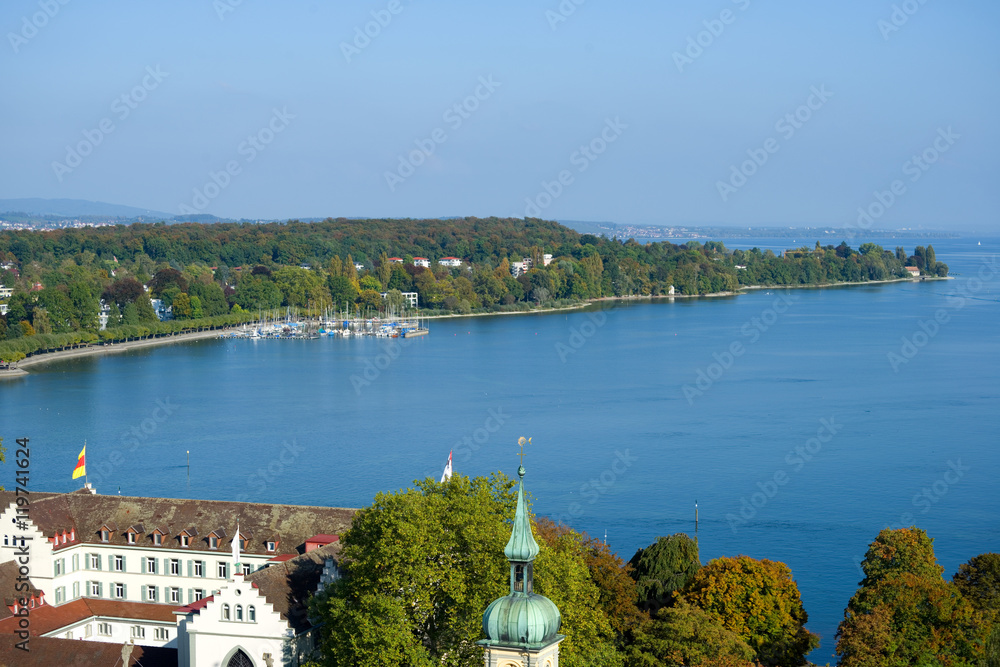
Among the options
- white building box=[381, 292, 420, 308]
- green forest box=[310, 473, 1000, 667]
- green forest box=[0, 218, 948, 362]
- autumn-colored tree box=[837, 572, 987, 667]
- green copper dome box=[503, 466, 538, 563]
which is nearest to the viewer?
green copper dome box=[503, 466, 538, 563]

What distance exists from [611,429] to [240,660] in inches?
1061

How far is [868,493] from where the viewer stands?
3241 centimetres

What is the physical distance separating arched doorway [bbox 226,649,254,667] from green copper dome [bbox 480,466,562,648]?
6673 mm

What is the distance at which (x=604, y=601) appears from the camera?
60.0 ft

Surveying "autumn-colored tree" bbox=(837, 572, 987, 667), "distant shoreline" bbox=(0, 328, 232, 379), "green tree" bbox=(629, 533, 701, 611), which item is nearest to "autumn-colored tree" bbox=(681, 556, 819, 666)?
"green tree" bbox=(629, 533, 701, 611)

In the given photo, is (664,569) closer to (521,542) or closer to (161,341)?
(521,542)

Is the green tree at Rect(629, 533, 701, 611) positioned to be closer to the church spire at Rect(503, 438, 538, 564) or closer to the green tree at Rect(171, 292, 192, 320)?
the church spire at Rect(503, 438, 538, 564)

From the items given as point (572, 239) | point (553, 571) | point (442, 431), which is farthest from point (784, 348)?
point (572, 239)

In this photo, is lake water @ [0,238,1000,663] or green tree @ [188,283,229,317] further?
green tree @ [188,283,229,317]

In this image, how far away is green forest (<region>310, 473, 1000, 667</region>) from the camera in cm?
1455

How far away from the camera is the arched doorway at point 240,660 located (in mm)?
15883

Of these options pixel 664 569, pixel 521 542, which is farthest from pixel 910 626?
pixel 521 542

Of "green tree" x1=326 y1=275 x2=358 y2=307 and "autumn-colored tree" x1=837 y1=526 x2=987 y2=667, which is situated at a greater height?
"green tree" x1=326 y1=275 x2=358 y2=307

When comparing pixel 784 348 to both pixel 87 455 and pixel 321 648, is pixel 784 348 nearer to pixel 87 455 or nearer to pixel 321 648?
pixel 87 455
